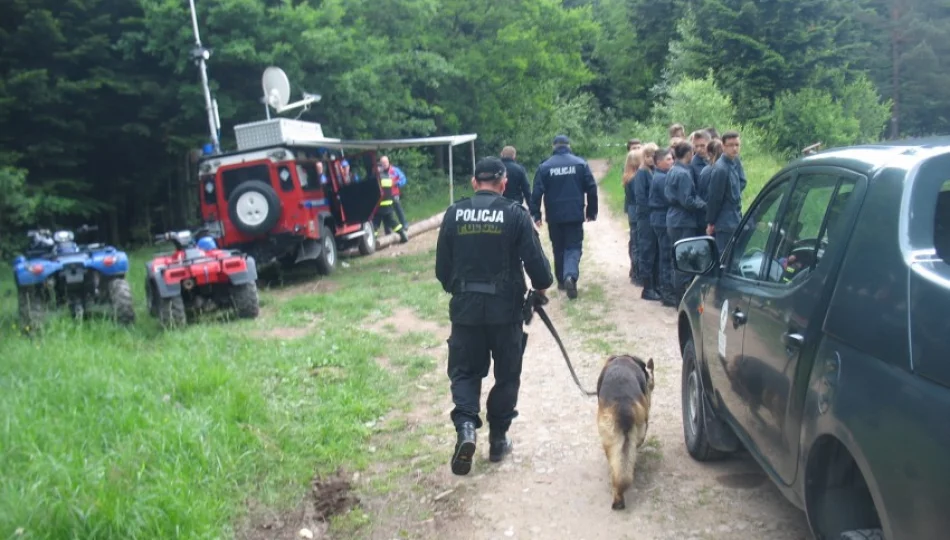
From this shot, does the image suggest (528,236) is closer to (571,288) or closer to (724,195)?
(724,195)

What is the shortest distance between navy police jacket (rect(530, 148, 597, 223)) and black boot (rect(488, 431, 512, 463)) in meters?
5.26

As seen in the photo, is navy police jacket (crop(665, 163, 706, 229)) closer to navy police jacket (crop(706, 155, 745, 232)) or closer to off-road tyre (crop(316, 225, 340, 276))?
navy police jacket (crop(706, 155, 745, 232))

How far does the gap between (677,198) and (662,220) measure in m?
0.62

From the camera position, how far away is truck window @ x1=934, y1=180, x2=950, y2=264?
2.66m

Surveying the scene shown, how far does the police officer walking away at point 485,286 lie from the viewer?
504 cm

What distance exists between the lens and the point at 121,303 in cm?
1023

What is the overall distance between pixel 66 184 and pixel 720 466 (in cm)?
1934

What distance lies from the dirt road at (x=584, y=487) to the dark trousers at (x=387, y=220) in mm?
11497

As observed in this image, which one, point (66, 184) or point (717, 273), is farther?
point (66, 184)

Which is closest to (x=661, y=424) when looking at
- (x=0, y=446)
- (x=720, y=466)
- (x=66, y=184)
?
(x=720, y=466)

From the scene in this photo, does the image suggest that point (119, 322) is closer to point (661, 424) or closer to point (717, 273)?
point (661, 424)

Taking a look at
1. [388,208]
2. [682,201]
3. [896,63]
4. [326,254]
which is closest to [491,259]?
[682,201]

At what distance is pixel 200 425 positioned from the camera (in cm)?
547

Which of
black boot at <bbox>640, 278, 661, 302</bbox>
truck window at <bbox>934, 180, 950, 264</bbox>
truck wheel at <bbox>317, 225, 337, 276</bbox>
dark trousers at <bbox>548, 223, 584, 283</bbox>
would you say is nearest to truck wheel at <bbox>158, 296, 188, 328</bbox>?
dark trousers at <bbox>548, 223, 584, 283</bbox>
